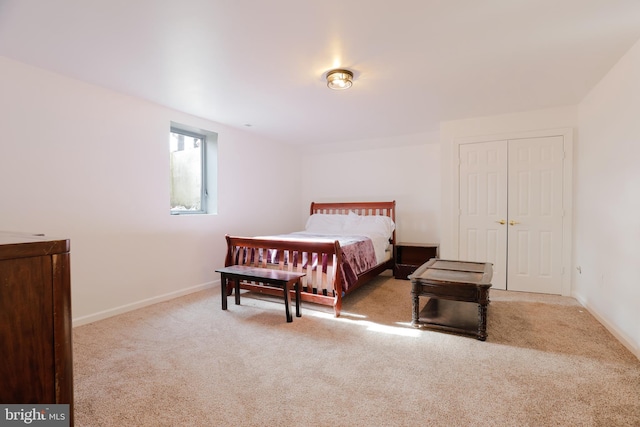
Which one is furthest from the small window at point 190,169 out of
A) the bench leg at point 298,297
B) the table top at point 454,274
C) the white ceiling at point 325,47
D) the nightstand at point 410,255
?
the table top at point 454,274

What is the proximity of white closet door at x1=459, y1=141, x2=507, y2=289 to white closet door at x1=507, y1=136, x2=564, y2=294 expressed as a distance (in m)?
0.09

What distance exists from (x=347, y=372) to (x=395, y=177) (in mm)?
3905

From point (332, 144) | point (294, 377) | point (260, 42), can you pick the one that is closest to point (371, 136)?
point (332, 144)

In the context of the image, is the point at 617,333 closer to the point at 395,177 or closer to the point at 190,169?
→ the point at 395,177

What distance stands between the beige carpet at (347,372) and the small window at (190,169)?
1.61 metres

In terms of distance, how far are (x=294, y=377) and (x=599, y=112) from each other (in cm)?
377

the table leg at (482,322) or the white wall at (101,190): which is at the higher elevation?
the white wall at (101,190)

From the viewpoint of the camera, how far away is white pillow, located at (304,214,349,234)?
5.13 metres

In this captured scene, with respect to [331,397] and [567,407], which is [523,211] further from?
[331,397]

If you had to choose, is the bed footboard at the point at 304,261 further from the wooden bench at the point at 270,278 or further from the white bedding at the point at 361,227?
the white bedding at the point at 361,227

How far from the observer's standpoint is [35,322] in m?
0.85

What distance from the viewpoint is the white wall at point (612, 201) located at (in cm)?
242

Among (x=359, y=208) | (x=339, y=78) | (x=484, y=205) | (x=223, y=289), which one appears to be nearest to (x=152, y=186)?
(x=223, y=289)

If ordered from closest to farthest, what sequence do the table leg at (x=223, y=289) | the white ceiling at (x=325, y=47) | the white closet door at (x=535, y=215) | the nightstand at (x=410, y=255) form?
the white ceiling at (x=325, y=47)
the table leg at (x=223, y=289)
the white closet door at (x=535, y=215)
the nightstand at (x=410, y=255)
